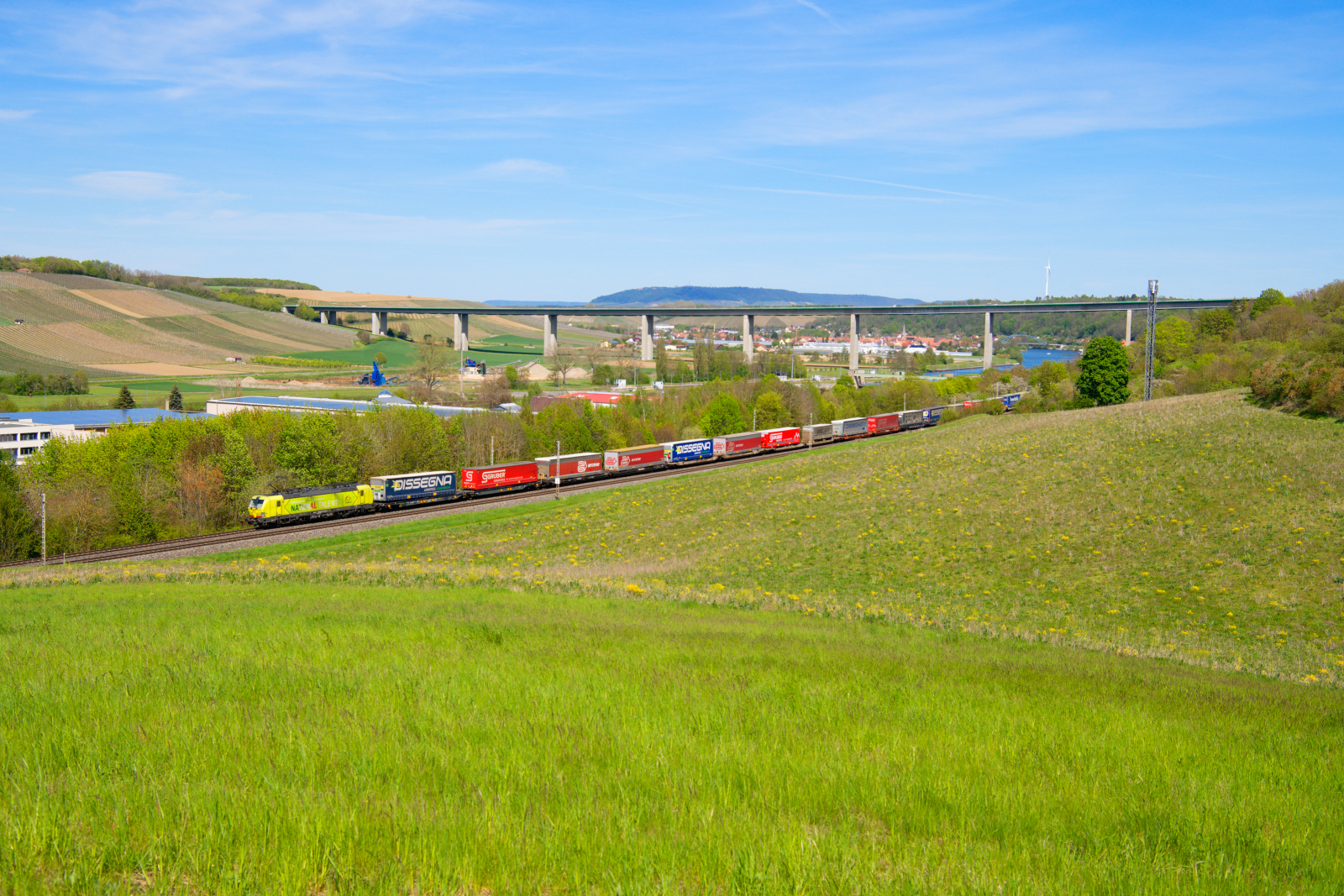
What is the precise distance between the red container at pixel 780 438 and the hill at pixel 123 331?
10768 cm

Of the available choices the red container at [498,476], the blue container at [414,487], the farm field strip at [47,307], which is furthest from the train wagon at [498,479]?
the farm field strip at [47,307]

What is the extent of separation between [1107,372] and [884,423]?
2634 centimetres

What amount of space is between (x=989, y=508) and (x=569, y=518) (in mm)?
24574

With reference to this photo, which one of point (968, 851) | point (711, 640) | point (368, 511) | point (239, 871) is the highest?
point (239, 871)

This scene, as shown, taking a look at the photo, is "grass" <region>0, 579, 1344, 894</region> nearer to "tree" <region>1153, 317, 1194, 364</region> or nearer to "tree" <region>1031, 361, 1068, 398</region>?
"tree" <region>1031, 361, 1068, 398</region>

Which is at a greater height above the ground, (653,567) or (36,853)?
(36,853)

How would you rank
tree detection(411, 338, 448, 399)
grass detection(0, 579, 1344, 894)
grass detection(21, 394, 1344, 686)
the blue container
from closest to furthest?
grass detection(0, 579, 1344, 894)
grass detection(21, 394, 1344, 686)
the blue container
tree detection(411, 338, 448, 399)

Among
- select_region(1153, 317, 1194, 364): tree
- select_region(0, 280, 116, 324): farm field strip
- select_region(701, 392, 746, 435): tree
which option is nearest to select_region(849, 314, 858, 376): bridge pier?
select_region(1153, 317, 1194, 364): tree

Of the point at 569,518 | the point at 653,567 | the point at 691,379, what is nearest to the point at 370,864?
the point at 653,567

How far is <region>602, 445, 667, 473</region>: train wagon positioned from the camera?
74.9 metres

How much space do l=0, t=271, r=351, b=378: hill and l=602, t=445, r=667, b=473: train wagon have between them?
104m

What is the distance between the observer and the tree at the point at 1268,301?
107 m

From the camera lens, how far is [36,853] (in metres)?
4.68

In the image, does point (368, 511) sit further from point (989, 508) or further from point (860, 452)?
point (989, 508)
